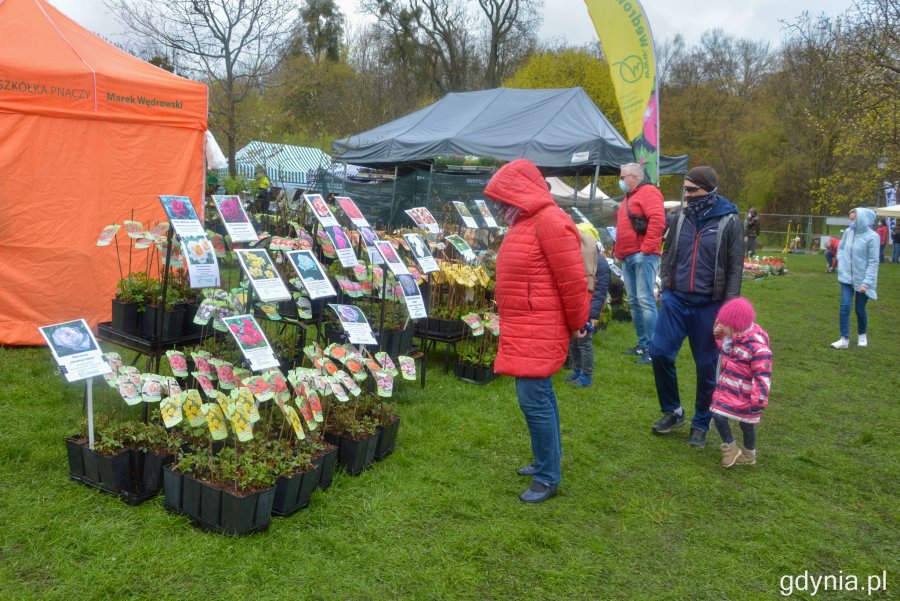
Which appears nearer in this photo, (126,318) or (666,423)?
(126,318)

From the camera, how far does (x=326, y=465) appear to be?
130 inches

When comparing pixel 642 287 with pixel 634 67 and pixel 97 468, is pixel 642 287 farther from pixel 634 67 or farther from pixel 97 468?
pixel 97 468

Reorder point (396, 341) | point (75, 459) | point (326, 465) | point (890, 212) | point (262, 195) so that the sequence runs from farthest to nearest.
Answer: point (890, 212) → point (262, 195) → point (396, 341) → point (326, 465) → point (75, 459)

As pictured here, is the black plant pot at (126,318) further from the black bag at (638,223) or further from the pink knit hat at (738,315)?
the black bag at (638,223)

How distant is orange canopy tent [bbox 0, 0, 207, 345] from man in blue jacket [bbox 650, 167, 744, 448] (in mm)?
4484

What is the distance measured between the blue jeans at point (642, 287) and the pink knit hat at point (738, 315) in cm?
223

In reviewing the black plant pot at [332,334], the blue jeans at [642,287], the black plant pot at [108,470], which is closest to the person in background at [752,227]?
the blue jeans at [642,287]

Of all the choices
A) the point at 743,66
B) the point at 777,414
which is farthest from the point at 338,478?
the point at 743,66

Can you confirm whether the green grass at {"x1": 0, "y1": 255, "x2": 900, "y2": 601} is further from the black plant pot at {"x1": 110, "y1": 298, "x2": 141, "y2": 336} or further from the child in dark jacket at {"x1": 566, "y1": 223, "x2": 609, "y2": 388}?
the child in dark jacket at {"x1": 566, "y1": 223, "x2": 609, "y2": 388}

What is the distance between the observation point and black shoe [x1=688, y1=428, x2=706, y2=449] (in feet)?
14.1

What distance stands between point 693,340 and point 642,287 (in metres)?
2.04

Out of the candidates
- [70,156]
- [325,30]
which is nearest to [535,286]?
[70,156]

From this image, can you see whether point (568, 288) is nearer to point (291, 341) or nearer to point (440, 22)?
point (291, 341)

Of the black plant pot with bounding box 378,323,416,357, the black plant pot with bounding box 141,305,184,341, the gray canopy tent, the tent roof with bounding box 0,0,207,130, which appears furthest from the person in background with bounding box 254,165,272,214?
the black plant pot with bounding box 141,305,184,341
